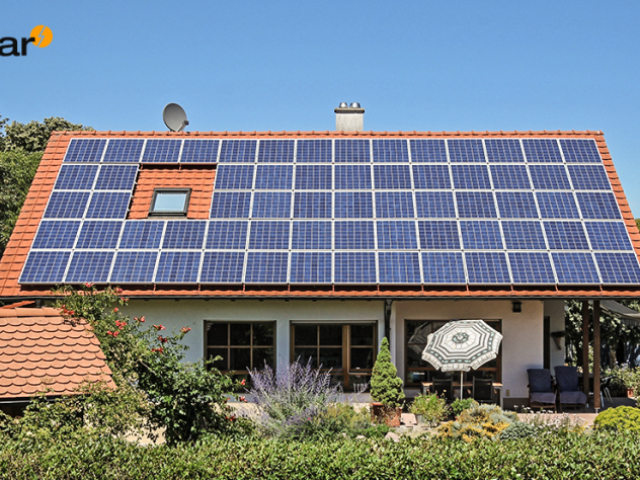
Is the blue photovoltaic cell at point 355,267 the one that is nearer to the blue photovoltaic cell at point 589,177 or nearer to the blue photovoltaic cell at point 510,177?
the blue photovoltaic cell at point 510,177

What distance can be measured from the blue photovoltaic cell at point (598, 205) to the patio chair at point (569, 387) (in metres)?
4.00

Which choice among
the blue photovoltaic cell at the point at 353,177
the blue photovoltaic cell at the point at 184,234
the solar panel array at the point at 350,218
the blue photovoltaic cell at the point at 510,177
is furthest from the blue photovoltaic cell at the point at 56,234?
the blue photovoltaic cell at the point at 510,177

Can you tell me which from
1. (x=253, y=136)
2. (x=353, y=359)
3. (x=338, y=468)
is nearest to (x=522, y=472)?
(x=338, y=468)

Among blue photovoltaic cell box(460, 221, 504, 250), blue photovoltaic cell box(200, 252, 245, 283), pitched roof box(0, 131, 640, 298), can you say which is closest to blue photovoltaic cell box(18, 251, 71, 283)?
pitched roof box(0, 131, 640, 298)

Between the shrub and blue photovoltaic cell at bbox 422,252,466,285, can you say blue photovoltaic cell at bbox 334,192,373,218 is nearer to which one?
blue photovoltaic cell at bbox 422,252,466,285

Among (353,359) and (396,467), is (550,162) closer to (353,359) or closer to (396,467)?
(353,359)

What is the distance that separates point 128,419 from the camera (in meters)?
9.25

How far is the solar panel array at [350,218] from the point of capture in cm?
1553

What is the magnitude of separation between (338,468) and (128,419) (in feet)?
10.1

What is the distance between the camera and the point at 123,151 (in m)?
18.9

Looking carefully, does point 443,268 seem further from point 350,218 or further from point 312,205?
point 312,205

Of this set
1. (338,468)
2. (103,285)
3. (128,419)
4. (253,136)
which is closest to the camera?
(338,468)

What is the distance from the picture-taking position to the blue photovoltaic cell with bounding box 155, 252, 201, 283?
604 inches

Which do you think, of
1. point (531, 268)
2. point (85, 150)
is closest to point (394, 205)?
point (531, 268)
